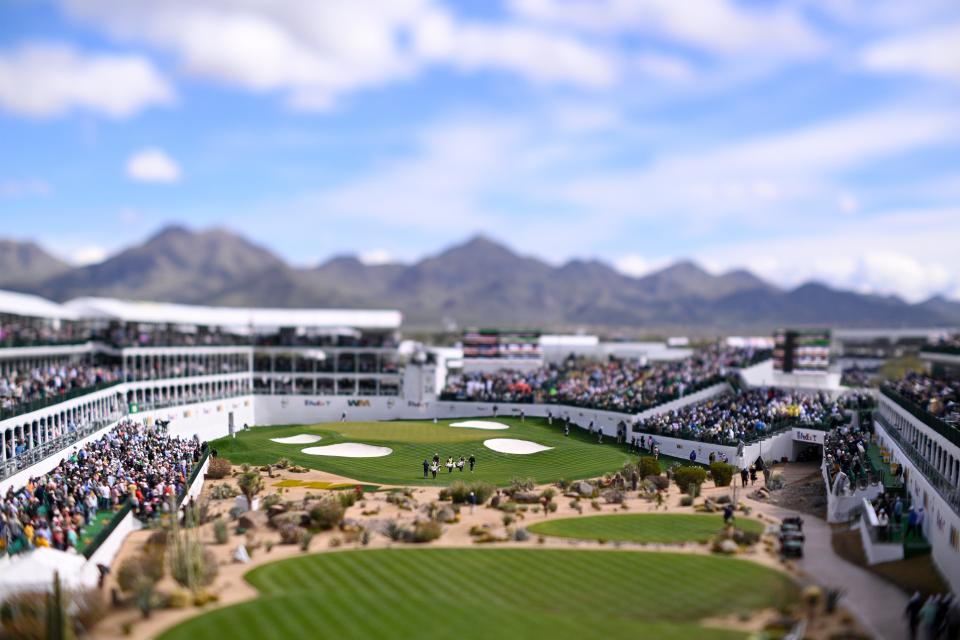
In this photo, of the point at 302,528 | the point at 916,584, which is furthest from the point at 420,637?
the point at 916,584

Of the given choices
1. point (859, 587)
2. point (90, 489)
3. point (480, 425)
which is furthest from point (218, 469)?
A: point (859, 587)

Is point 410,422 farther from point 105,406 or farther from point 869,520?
point 869,520

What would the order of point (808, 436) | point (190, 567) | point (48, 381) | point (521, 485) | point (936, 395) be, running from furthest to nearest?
1. point (48, 381)
2. point (808, 436)
3. point (936, 395)
4. point (521, 485)
5. point (190, 567)

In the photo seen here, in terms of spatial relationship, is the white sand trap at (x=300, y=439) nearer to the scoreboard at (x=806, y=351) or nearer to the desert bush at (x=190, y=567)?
the desert bush at (x=190, y=567)

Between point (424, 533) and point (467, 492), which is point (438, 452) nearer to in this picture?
point (467, 492)

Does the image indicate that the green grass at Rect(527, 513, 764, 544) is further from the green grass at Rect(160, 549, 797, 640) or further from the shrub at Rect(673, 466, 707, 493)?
the shrub at Rect(673, 466, 707, 493)

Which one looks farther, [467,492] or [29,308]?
[29,308]
